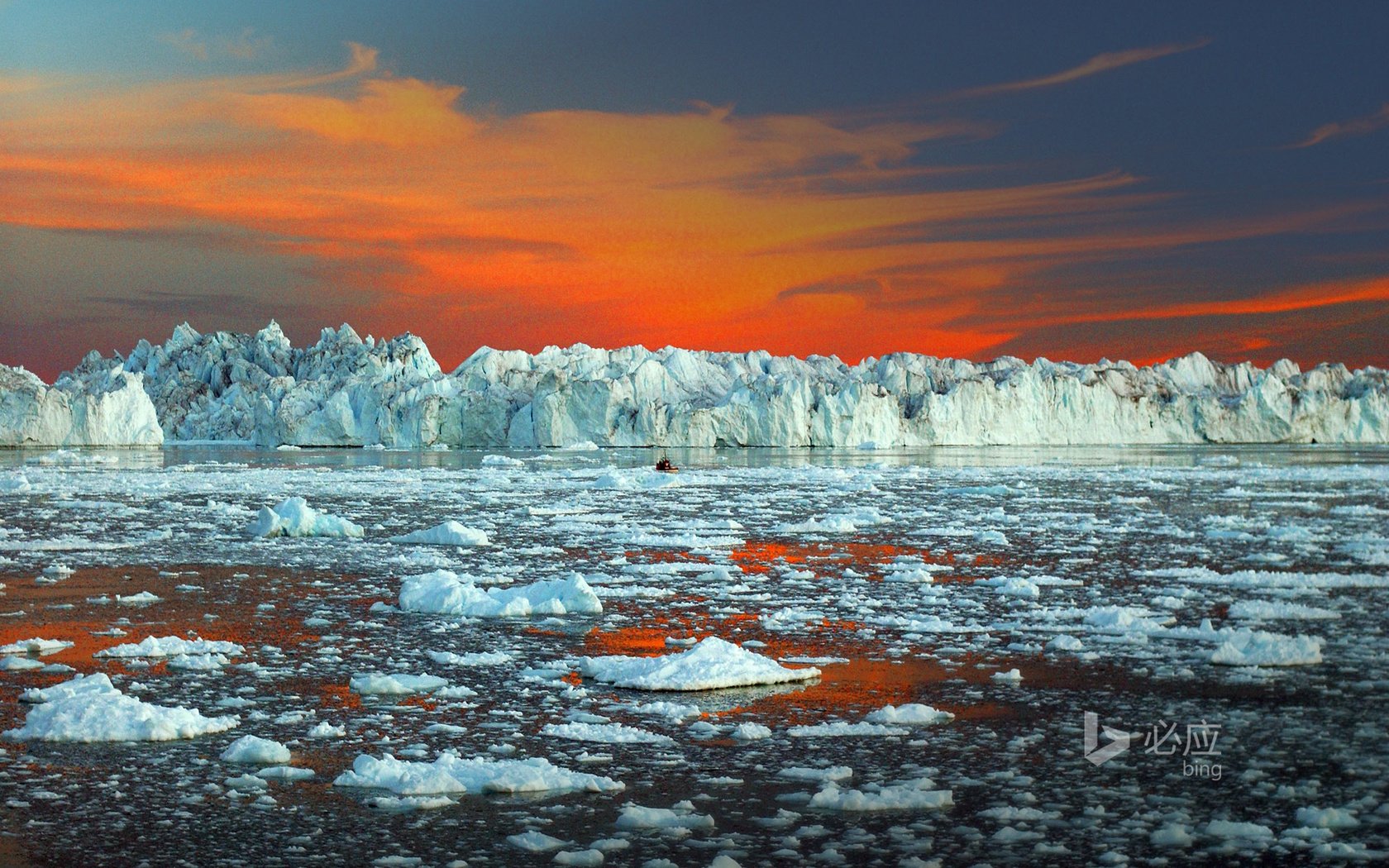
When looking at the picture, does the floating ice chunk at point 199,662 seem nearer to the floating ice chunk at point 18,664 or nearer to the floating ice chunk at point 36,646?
the floating ice chunk at point 18,664

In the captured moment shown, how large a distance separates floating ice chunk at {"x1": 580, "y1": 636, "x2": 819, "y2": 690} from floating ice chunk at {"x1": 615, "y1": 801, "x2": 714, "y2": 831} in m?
2.61

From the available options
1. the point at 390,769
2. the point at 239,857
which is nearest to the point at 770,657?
the point at 390,769

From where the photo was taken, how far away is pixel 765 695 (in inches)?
310

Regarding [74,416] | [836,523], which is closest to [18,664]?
[836,523]

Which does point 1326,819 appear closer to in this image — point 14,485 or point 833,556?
point 833,556

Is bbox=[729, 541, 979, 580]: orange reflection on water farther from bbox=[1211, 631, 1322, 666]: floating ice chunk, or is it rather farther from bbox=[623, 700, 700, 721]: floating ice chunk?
bbox=[623, 700, 700, 721]: floating ice chunk

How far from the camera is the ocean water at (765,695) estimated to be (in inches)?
205

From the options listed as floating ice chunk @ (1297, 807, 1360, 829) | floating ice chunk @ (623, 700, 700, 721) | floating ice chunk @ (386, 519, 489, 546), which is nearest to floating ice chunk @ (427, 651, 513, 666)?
floating ice chunk @ (623, 700, 700, 721)

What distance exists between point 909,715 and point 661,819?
7.60 ft

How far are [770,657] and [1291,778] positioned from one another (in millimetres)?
3914

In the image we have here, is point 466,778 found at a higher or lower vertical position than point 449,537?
lower

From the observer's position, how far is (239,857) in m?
4.88

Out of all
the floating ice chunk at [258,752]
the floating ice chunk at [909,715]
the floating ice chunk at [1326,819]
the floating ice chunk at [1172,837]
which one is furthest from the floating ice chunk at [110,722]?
the floating ice chunk at [1326,819]

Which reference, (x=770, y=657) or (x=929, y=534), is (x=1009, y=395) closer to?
(x=929, y=534)
